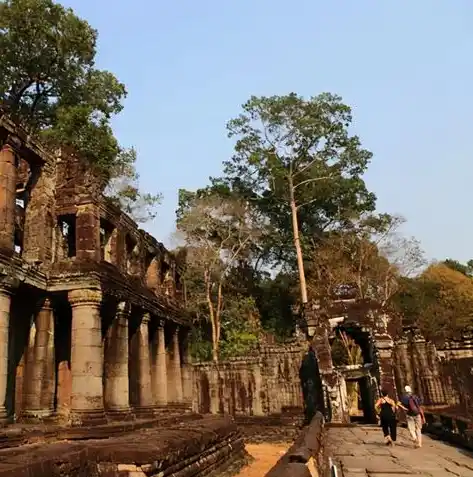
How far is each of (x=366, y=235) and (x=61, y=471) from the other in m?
31.0

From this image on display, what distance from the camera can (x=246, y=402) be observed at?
1972 cm

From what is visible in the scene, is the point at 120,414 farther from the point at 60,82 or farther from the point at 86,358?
the point at 60,82

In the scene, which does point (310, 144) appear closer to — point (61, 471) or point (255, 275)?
point (255, 275)

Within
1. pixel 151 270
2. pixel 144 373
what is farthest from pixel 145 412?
pixel 151 270

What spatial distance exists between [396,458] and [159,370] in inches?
398

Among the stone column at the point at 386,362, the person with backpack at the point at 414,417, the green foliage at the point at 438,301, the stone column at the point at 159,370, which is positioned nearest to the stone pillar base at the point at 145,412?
the stone column at the point at 159,370

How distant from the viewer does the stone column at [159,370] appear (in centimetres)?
1678

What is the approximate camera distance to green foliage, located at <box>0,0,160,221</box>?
2116 centimetres

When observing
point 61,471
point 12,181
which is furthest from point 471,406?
point 12,181

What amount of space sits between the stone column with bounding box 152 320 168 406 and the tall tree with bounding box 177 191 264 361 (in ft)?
39.8

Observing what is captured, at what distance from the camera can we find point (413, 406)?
10148 millimetres

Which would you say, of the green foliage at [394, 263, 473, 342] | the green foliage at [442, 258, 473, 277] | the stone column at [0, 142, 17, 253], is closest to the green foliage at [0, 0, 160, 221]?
Answer: the stone column at [0, 142, 17, 253]

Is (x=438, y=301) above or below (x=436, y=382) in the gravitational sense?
above

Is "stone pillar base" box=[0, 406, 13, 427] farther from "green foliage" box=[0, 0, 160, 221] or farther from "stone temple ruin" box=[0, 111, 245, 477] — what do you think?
"green foliage" box=[0, 0, 160, 221]
